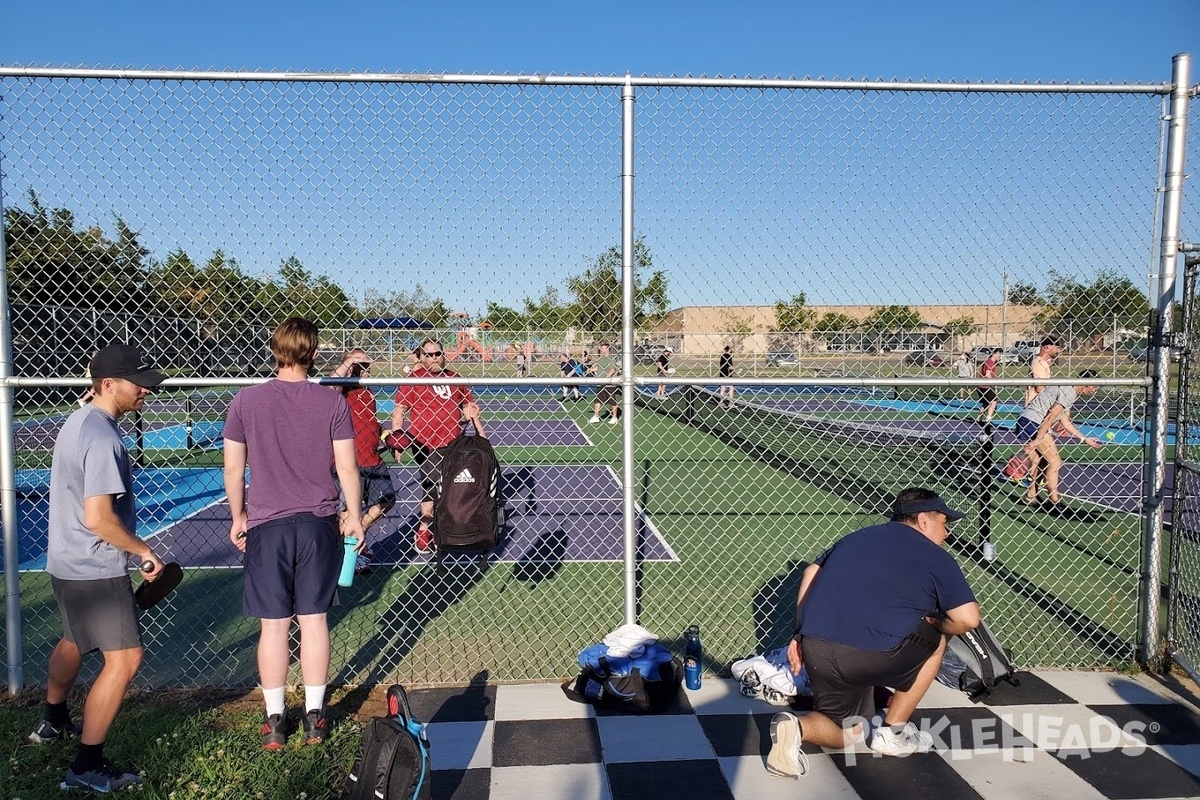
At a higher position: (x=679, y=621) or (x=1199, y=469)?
(x=1199, y=469)

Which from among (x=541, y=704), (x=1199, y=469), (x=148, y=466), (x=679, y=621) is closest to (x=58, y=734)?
(x=541, y=704)

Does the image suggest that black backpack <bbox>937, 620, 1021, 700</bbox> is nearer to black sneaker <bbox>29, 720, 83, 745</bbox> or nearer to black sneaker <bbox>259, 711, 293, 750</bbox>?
black sneaker <bbox>259, 711, 293, 750</bbox>

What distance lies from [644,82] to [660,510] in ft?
21.2

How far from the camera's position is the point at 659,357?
5.15 m

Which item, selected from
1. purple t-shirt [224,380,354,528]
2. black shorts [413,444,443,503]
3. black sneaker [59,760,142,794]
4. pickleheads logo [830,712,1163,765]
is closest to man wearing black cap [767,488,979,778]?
pickleheads logo [830,712,1163,765]

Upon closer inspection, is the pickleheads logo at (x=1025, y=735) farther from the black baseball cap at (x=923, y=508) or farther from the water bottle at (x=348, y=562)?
Result: the water bottle at (x=348, y=562)

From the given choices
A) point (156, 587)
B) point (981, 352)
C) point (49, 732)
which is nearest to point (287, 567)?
point (156, 587)

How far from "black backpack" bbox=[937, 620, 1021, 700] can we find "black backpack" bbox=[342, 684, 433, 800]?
275 centimetres

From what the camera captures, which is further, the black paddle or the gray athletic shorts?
the black paddle

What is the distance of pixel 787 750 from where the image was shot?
354 cm

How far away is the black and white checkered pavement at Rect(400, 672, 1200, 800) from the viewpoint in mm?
3545

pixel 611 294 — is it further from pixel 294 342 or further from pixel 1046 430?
pixel 1046 430

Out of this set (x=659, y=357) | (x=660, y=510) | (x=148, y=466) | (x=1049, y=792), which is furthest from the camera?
(x=148, y=466)

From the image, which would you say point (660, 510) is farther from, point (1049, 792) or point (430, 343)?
point (1049, 792)
